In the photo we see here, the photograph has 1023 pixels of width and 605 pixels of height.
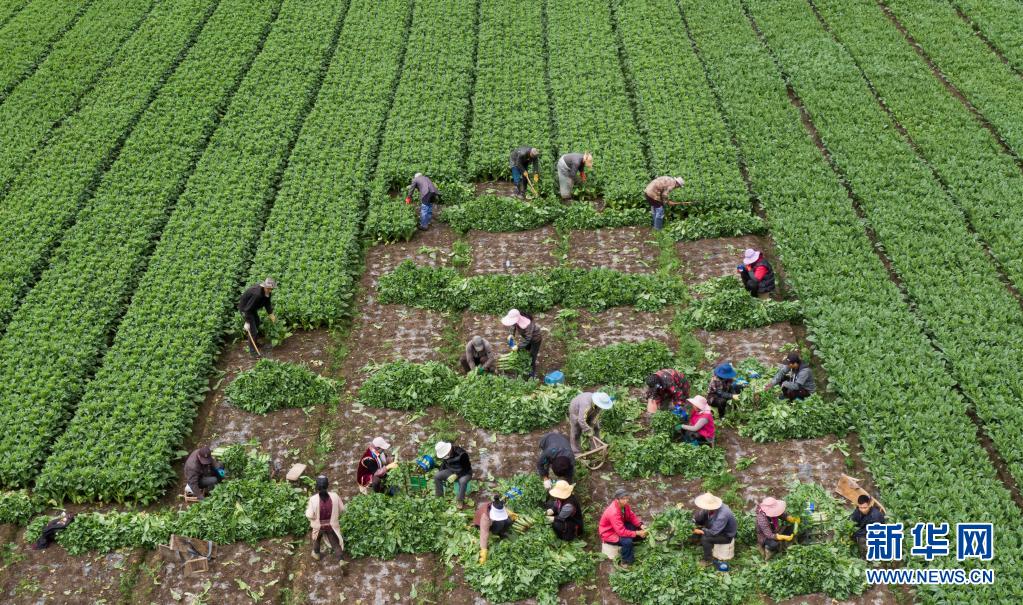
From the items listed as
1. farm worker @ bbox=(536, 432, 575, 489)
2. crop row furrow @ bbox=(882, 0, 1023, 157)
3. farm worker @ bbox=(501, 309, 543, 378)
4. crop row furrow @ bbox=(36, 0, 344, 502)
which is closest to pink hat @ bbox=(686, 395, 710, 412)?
farm worker @ bbox=(536, 432, 575, 489)

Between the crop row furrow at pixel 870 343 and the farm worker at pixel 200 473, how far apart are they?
41.7 feet

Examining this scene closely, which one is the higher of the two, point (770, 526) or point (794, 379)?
point (794, 379)

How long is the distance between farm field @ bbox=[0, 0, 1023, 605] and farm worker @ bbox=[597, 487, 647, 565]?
1.21ft

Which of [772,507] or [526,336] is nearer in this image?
[772,507]

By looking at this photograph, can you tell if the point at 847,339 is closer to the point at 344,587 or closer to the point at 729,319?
the point at 729,319

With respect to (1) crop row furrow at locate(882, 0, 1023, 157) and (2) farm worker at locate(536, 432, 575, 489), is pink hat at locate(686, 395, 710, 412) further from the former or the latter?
(1) crop row furrow at locate(882, 0, 1023, 157)

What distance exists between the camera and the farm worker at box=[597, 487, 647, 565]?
15430mm

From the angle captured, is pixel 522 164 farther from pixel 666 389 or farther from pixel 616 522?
pixel 616 522

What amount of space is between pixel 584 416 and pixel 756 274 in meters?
6.50

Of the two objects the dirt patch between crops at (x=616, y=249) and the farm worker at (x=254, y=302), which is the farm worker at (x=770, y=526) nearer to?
the dirt patch between crops at (x=616, y=249)

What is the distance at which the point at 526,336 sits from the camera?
64.5 ft

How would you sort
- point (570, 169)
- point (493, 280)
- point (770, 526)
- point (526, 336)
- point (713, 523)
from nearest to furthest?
point (713, 523)
point (770, 526)
point (526, 336)
point (493, 280)
point (570, 169)

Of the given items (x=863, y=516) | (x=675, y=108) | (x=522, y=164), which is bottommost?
(x=863, y=516)

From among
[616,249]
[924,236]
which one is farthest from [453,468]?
[924,236]
